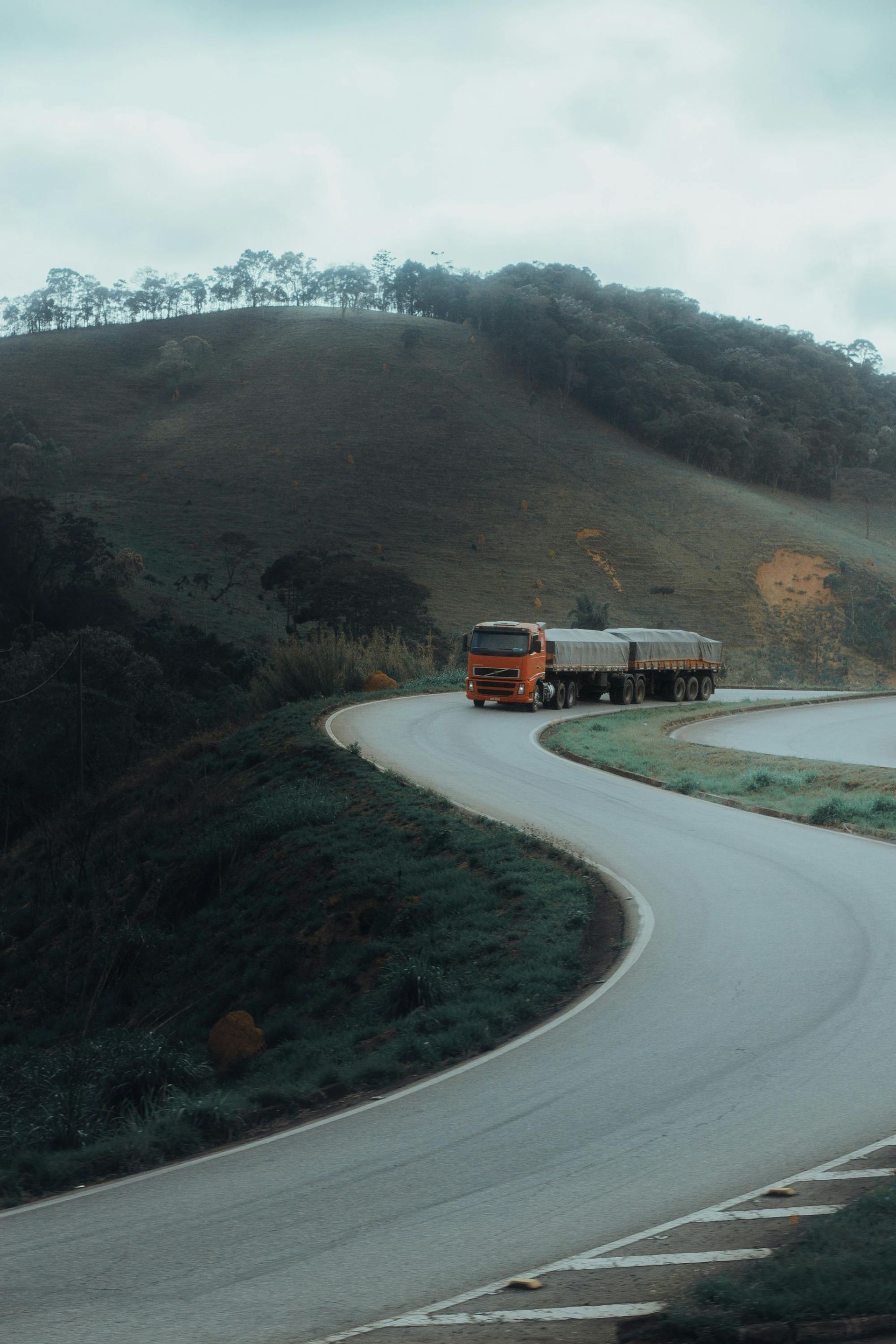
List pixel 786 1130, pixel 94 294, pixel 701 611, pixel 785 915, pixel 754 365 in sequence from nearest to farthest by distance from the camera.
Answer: pixel 786 1130 → pixel 785 915 → pixel 701 611 → pixel 754 365 → pixel 94 294

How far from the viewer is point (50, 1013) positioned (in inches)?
753

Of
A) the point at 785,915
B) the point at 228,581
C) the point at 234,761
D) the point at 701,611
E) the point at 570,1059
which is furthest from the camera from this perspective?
the point at 701,611

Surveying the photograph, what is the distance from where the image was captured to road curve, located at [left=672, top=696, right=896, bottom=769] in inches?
1235

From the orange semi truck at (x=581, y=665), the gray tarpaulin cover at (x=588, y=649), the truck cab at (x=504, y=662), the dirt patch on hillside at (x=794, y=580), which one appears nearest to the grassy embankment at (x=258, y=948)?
the truck cab at (x=504, y=662)

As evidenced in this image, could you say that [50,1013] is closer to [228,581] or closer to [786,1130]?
[786,1130]

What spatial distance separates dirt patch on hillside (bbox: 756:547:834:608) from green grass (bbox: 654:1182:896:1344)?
79273 millimetres

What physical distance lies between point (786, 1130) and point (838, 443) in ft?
393

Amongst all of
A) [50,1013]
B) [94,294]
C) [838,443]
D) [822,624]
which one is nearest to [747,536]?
[822,624]

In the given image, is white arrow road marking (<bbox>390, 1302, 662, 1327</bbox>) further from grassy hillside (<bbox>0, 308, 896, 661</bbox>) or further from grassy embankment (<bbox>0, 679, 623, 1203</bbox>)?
grassy hillside (<bbox>0, 308, 896, 661</bbox>)

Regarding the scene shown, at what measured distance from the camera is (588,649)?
40031mm

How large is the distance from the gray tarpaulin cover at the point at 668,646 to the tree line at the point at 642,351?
66617 millimetres

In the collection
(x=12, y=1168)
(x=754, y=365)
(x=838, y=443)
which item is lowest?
(x=12, y=1168)

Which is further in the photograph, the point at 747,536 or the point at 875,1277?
the point at 747,536

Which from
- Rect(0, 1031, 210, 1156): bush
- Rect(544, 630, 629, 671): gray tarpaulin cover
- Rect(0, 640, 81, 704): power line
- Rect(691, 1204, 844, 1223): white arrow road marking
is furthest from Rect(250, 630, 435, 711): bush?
Rect(691, 1204, 844, 1223): white arrow road marking
